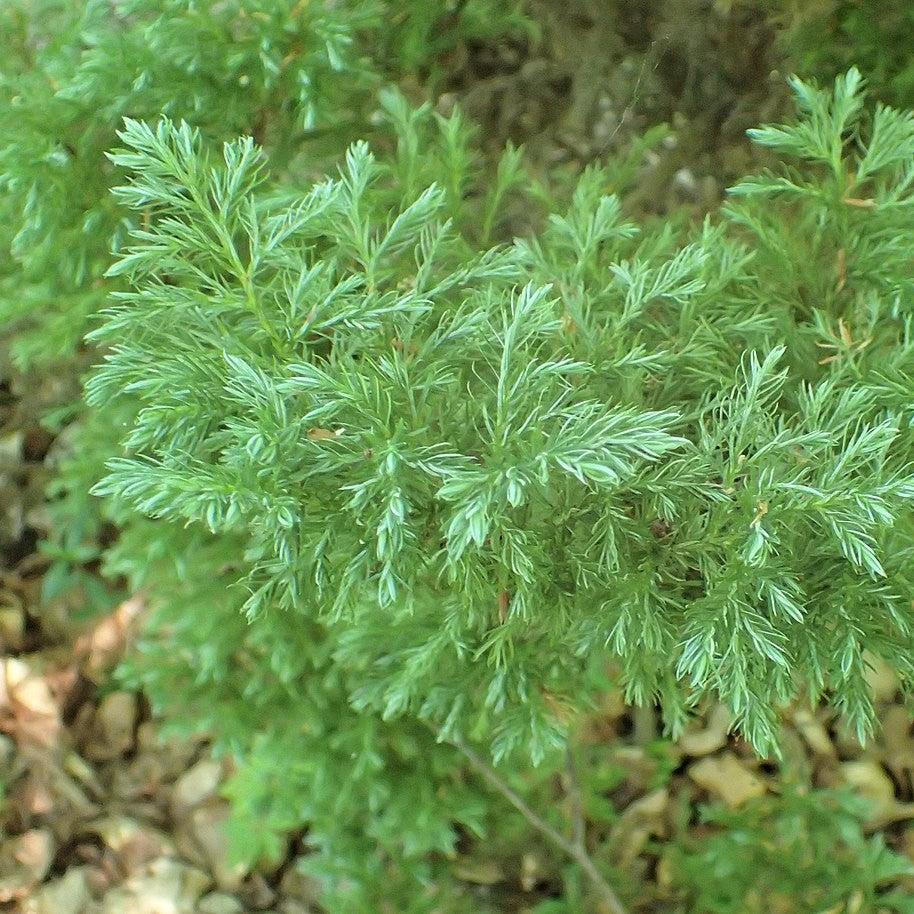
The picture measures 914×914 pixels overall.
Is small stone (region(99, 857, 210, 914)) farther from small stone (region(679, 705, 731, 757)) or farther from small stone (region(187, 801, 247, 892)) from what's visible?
small stone (region(679, 705, 731, 757))

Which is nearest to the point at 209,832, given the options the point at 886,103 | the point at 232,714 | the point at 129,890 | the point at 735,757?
the point at 129,890

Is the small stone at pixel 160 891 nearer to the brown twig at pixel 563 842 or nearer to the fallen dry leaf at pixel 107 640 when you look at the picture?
the fallen dry leaf at pixel 107 640

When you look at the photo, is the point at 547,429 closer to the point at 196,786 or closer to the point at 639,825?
the point at 639,825

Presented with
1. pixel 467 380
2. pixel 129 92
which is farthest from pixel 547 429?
pixel 129 92

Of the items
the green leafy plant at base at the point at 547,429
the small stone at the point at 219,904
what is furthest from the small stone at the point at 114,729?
the green leafy plant at base at the point at 547,429

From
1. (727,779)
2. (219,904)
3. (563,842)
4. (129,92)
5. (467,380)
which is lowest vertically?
(219,904)

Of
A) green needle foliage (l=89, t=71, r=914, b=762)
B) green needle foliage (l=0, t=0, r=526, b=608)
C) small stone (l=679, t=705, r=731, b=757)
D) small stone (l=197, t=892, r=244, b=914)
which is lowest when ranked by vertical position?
small stone (l=197, t=892, r=244, b=914)

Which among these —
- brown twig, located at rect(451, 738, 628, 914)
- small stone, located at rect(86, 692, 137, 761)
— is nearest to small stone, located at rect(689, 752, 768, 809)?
brown twig, located at rect(451, 738, 628, 914)

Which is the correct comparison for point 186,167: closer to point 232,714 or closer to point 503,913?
point 232,714
